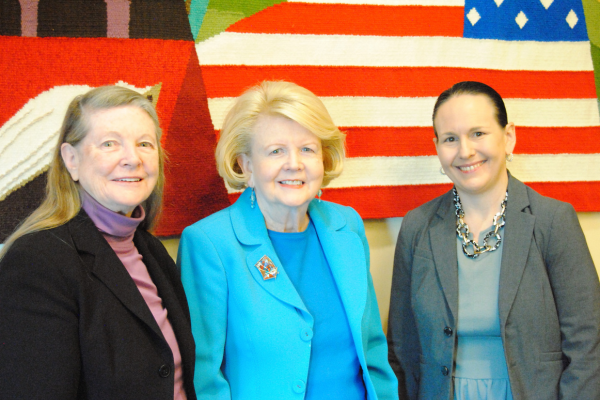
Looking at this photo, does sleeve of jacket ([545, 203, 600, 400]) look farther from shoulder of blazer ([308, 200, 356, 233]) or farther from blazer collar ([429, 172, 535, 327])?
shoulder of blazer ([308, 200, 356, 233])

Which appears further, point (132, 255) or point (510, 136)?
point (510, 136)

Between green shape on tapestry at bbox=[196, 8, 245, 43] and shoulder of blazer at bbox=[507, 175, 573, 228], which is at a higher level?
green shape on tapestry at bbox=[196, 8, 245, 43]

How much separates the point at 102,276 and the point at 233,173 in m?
0.60

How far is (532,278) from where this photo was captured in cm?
177

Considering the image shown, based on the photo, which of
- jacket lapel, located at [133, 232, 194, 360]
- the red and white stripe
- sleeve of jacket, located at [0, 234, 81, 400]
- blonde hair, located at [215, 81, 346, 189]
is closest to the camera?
sleeve of jacket, located at [0, 234, 81, 400]

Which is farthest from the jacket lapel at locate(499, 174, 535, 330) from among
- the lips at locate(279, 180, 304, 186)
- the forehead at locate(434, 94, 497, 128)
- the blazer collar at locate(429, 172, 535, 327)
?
the lips at locate(279, 180, 304, 186)

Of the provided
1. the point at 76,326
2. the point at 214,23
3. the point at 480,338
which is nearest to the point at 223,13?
the point at 214,23

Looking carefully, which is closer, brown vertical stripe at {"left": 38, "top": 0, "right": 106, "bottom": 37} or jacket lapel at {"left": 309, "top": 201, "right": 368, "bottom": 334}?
jacket lapel at {"left": 309, "top": 201, "right": 368, "bottom": 334}

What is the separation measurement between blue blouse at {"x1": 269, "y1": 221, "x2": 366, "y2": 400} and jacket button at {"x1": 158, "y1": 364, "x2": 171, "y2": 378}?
49 cm

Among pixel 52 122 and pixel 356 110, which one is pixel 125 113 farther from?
pixel 356 110

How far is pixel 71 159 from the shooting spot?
4.39ft

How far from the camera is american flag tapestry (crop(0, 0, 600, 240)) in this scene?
5.90 feet

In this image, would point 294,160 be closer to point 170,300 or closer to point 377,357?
point 170,300

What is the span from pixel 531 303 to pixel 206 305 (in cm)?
113
